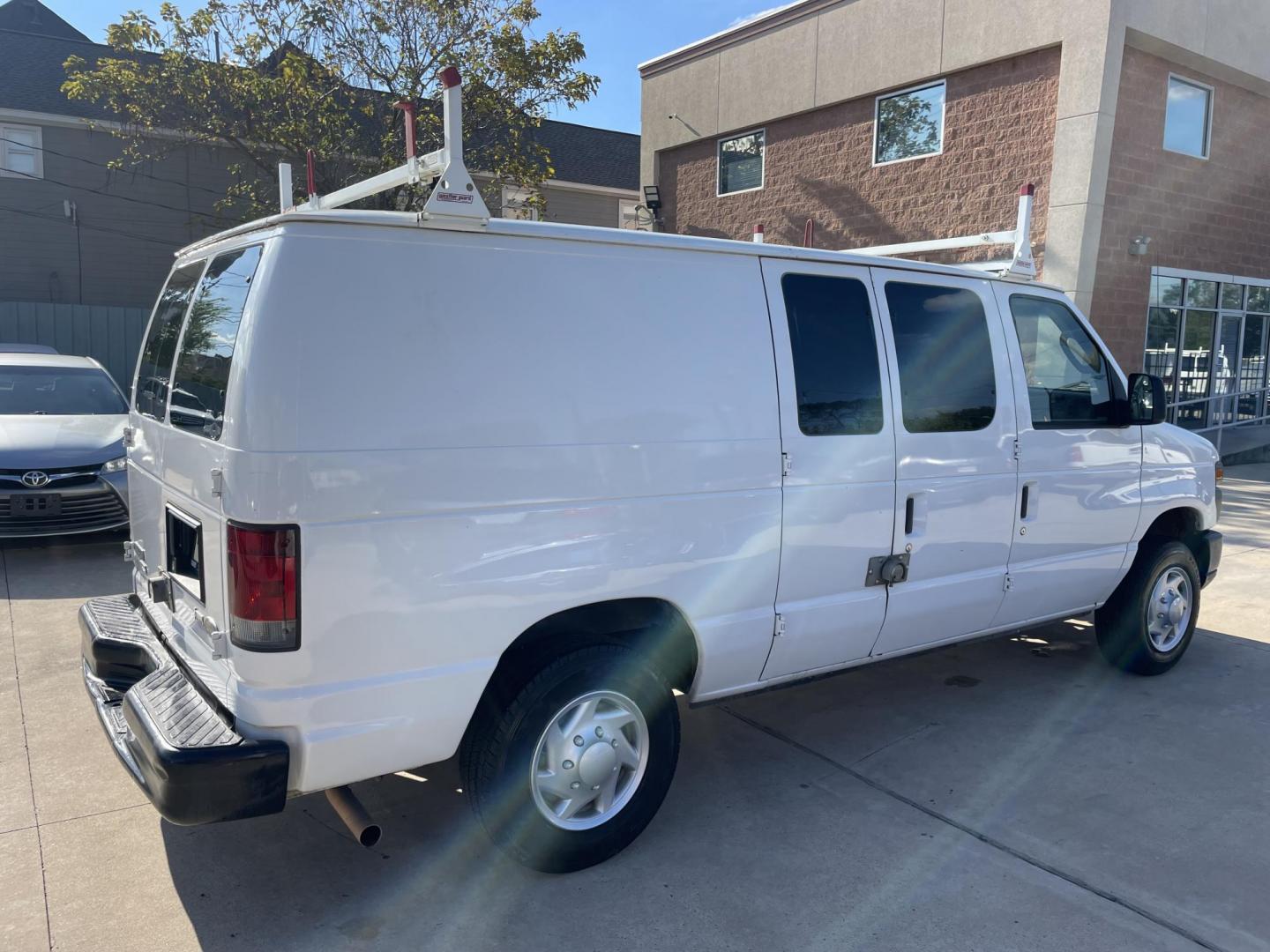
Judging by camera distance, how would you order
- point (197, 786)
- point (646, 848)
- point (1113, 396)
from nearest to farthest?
point (197, 786) → point (646, 848) → point (1113, 396)

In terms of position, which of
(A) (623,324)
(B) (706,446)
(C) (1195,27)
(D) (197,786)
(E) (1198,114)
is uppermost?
(C) (1195,27)

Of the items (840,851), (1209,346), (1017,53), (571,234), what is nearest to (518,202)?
(1017,53)

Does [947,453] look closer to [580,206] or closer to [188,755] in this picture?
[188,755]

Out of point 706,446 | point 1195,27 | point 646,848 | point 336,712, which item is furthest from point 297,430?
point 1195,27

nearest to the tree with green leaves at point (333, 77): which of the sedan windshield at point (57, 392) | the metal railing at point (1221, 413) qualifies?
the sedan windshield at point (57, 392)

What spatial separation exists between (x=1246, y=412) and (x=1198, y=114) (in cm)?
544

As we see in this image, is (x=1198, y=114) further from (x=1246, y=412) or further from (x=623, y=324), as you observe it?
(x=623, y=324)

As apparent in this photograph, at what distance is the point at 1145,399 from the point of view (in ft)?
16.0

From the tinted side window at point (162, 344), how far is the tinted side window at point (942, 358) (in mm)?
2844

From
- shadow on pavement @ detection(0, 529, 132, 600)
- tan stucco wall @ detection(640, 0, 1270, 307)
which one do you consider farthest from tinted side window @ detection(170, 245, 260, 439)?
tan stucco wall @ detection(640, 0, 1270, 307)

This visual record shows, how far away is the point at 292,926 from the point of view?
304 cm

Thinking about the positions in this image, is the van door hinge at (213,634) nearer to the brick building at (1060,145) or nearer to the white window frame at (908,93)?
the brick building at (1060,145)

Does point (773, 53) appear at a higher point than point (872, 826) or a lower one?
higher

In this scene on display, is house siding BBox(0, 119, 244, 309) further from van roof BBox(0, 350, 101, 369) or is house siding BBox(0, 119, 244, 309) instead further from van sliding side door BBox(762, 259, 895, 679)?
van sliding side door BBox(762, 259, 895, 679)
